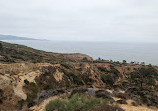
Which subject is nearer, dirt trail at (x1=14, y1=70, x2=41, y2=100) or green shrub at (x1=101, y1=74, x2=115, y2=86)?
dirt trail at (x1=14, y1=70, x2=41, y2=100)

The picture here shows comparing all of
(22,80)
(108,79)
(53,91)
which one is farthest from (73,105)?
(108,79)

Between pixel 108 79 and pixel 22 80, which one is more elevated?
pixel 22 80

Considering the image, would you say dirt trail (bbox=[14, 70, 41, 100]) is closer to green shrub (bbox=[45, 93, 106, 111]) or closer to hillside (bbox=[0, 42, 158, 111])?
hillside (bbox=[0, 42, 158, 111])

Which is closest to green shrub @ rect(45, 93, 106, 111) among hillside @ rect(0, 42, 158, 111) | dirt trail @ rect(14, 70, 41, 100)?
hillside @ rect(0, 42, 158, 111)

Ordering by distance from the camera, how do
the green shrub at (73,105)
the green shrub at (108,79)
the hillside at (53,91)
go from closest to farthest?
the green shrub at (73,105)
the hillside at (53,91)
the green shrub at (108,79)

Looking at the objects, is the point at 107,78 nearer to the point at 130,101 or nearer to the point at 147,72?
the point at 147,72

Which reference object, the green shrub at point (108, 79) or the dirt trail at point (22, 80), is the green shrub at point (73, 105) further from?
the green shrub at point (108, 79)

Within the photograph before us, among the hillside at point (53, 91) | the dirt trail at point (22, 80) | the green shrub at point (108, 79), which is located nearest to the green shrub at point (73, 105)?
the hillside at point (53, 91)

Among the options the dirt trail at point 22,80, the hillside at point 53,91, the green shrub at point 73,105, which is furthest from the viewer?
the dirt trail at point 22,80

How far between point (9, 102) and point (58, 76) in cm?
1409

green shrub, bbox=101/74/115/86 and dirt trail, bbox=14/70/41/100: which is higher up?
dirt trail, bbox=14/70/41/100

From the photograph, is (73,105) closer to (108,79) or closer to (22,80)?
(22,80)

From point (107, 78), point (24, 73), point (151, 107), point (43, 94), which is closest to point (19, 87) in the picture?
point (24, 73)

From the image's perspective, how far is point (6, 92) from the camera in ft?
61.5
